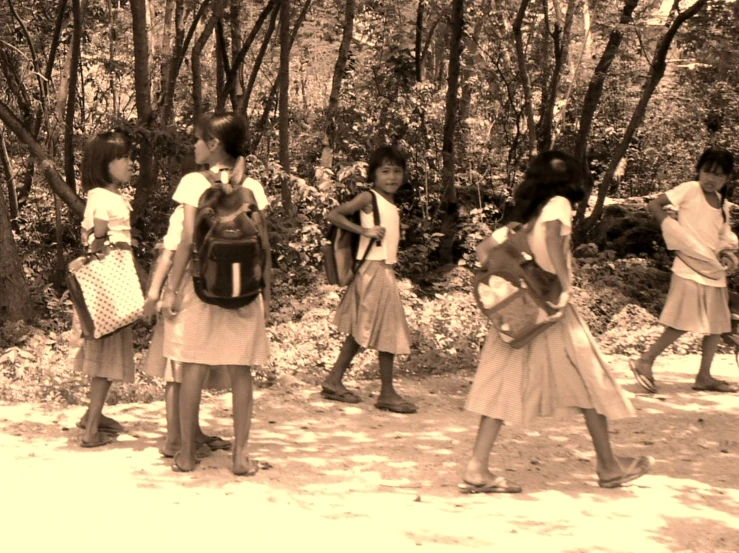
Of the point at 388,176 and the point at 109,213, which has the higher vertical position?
the point at 388,176

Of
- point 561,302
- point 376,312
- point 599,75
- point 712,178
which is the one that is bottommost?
point 376,312

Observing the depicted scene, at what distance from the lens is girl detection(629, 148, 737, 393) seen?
841 centimetres

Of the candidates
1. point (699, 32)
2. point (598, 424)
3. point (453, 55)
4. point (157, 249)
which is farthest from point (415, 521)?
point (699, 32)

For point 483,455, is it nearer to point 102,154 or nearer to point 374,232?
point 374,232

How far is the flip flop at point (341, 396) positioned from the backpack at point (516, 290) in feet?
7.99

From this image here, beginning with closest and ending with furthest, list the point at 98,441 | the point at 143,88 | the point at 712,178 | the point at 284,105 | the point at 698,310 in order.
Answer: the point at 98,441
the point at 712,178
the point at 698,310
the point at 143,88
the point at 284,105

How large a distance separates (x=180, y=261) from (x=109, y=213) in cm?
94

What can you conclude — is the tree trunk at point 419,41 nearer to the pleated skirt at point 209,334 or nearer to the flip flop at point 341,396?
the flip flop at point 341,396

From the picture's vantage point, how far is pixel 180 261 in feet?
19.1

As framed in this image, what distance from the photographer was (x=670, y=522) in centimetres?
541

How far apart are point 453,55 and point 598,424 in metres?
8.73

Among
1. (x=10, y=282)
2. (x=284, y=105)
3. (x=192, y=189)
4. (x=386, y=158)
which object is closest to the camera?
(x=192, y=189)

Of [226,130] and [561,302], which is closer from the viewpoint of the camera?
[561,302]

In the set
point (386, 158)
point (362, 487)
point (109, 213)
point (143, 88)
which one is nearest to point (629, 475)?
point (362, 487)
